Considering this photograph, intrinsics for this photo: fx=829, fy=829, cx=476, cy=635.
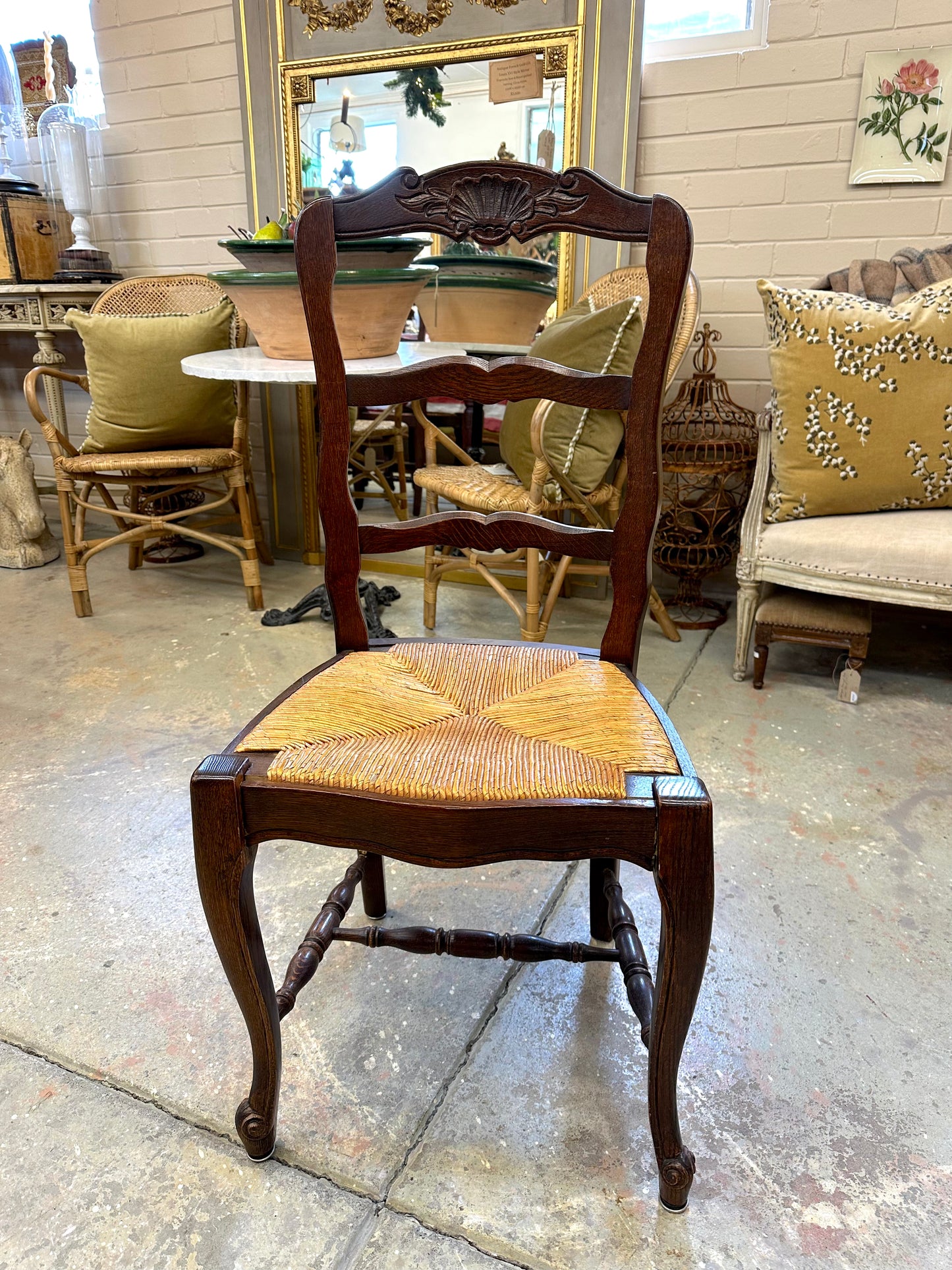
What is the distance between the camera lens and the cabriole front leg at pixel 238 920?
0.80 meters

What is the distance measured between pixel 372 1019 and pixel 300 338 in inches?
68.5

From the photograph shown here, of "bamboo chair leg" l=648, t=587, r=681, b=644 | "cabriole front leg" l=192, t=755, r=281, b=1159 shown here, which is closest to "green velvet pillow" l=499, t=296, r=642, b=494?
"bamboo chair leg" l=648, t=587, r=681, b=644

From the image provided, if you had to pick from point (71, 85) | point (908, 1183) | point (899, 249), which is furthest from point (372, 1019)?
point (71, 85)

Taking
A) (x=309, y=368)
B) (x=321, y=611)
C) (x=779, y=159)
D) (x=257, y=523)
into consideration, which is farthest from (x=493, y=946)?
(x=779, y=159)

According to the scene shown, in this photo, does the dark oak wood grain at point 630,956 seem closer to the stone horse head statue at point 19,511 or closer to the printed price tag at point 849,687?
the printed price tag at point 849,687

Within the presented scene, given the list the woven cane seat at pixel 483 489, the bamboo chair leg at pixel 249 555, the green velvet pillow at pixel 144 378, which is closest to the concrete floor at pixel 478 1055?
the woven cane seat at pixel 483 489

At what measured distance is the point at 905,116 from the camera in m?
2.33

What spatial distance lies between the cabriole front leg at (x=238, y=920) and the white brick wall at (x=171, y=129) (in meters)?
3.05

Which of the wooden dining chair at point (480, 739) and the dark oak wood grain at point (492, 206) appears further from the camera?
the dark oak wood grain at point (492, 206)

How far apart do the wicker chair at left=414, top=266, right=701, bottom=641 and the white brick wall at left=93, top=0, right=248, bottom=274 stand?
139 centimetres

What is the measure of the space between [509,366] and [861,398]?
55.3 inches

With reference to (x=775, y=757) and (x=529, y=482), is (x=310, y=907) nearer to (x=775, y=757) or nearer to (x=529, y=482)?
(x=775, y=757)

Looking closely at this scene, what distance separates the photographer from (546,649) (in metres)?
1.14

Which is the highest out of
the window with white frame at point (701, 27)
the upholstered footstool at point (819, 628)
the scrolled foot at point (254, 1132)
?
the window with white frame at point (701, 27)
